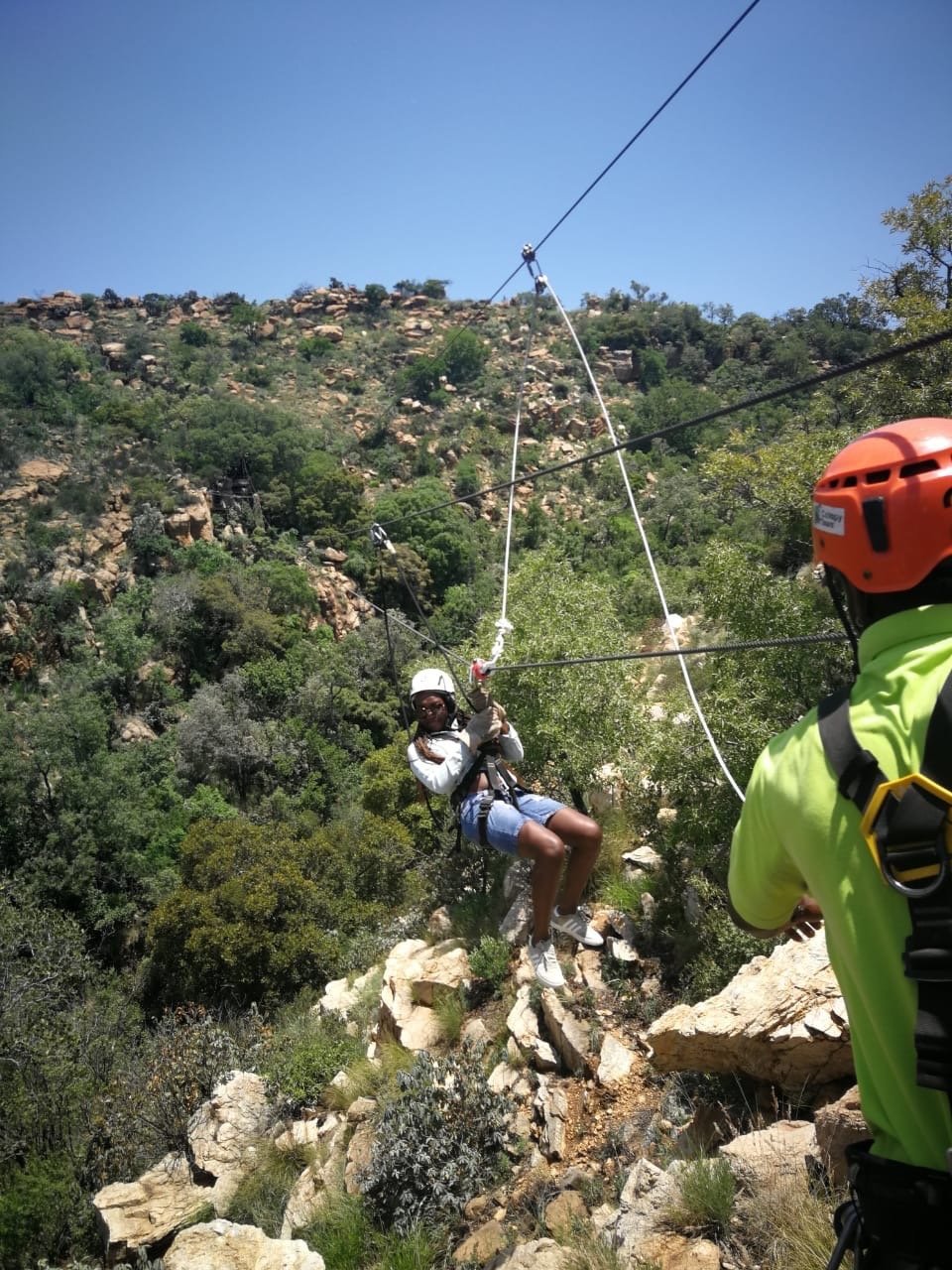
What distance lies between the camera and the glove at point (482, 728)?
471cm

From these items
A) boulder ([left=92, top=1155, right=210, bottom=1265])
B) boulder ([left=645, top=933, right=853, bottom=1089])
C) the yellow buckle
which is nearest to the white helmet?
boulder ([left=645, top=933, right=853, bottom=1089])

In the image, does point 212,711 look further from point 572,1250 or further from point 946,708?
point 946,708

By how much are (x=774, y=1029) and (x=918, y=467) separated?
325 cm

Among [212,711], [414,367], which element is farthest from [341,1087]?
[414,367]

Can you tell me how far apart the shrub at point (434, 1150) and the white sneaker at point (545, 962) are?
86cm

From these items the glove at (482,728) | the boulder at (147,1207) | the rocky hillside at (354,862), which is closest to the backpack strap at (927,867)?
the rocky hillside at (354,862)

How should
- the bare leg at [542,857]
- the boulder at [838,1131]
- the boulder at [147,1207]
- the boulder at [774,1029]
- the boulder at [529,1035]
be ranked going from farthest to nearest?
1. the boulder at [147,1207]
2. the boulder at [529,1035]
3. the bare leg at [542,857]
4. the boulder at [774,1029]
5. the boulder at [838,1131]

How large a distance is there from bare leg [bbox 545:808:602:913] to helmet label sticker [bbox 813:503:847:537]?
10.7 ft

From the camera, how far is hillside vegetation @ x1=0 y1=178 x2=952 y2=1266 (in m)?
7.91

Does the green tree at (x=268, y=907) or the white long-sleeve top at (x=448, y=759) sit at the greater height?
the white long-sleeve top at (x=448, y=759)

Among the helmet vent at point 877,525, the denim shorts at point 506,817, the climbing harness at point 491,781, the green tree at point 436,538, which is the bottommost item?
the denim shorts at point 506,817

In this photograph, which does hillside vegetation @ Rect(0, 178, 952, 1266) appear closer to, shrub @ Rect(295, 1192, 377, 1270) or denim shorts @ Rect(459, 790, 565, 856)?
denim shorts @ Rect(459, 790, 565, 856)

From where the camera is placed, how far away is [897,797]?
1.13 meters

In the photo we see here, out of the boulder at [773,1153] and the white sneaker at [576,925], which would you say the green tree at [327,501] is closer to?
the white sneaker at [576,925]
